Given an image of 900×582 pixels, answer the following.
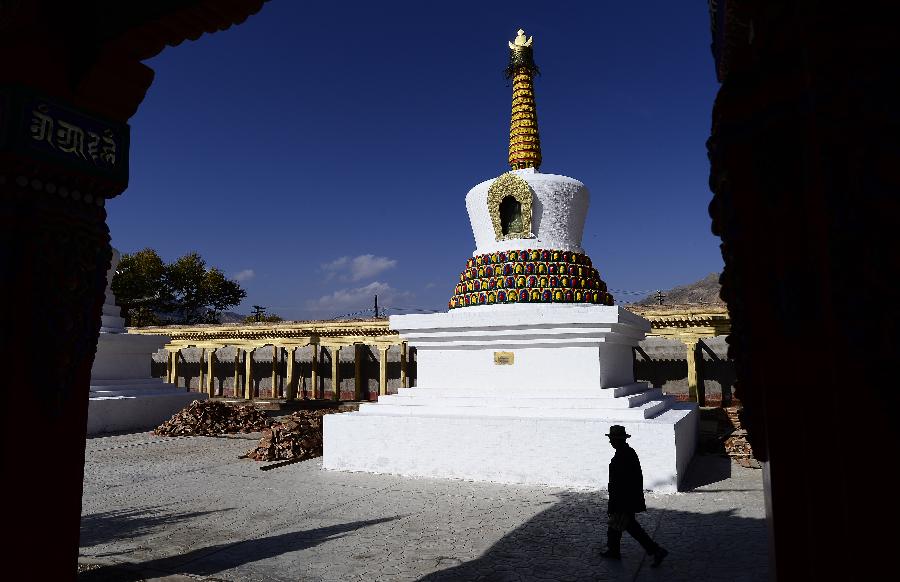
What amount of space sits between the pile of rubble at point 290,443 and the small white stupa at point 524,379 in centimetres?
114

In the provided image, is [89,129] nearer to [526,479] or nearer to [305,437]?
[526,479]

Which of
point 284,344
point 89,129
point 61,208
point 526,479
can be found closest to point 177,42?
point 89,129

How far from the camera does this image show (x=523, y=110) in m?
12.4

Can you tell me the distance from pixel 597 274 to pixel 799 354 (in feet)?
30.0

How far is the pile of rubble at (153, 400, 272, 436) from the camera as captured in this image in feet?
45.4

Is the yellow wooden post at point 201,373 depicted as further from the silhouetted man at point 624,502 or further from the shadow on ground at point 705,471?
the silhouetted man at point 624,502

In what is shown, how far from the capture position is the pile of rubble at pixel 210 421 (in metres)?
13.8

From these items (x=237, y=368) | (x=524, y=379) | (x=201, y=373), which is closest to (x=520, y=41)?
(x=524, y=379)

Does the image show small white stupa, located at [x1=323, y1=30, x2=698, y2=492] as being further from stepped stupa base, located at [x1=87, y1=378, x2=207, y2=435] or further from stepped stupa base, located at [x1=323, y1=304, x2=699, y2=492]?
stepped stupa base, located at [x1=87, y1=378, x2=207, y2=435]

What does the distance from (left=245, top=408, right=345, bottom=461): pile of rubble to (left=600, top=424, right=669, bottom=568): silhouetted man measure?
21.0 feet

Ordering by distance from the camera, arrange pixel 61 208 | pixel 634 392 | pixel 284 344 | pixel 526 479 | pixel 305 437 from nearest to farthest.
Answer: pixel 61 208 → pixel 526 479 → pixel 634 392 → pixel 305 437 → pixel 284 344

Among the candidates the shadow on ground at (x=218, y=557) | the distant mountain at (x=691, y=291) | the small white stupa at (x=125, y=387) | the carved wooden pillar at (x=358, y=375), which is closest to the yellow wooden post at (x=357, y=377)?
the carved wooden pillar at (x=358, y=375)

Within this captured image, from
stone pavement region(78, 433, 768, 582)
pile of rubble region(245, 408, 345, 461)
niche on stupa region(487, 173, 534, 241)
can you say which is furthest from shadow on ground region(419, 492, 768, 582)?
niche on stupa region(487, 173, 534, 241)

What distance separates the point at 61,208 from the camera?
3125 mm
